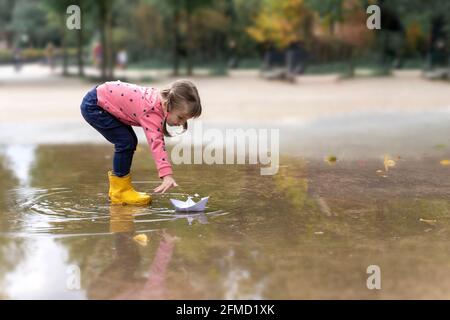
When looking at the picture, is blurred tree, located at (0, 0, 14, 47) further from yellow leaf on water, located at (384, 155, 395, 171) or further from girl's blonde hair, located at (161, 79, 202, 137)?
girl's blonde hair, located at (161, 79, 202, 137)

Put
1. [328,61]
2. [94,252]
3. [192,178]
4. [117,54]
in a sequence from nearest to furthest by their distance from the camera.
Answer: [94,252] < [192,178] < [328,61] < [117,54]

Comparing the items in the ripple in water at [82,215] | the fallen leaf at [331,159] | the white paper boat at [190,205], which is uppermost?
the white paper boat at [190,205]

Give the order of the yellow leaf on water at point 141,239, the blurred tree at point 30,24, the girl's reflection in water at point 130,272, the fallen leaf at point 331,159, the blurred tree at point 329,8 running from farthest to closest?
the blurred tree at point 30,24 → the blurred tree at point 329,8 → the fallen leaf at point 331,159 → the yellow leaf on water at point 141,239 → the girl's reflection in water at point 130,272

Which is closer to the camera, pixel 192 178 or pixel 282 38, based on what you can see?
pixel 192 178

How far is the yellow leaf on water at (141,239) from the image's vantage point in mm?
4614

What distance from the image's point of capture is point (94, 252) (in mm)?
4398

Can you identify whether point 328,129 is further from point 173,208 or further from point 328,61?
point 328,61

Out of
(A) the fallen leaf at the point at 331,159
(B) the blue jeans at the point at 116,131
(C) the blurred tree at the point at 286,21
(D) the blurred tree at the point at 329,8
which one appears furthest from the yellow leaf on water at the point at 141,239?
(C) the blurred tree at the point at 286,21

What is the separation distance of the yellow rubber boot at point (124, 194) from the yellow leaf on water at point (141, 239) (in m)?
1.12

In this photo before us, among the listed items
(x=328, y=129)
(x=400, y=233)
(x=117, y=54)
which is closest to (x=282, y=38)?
(x=117, y=54)

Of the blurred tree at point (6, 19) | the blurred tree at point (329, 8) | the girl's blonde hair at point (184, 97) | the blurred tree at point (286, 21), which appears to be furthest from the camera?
the blurred tree at point (6, 19)

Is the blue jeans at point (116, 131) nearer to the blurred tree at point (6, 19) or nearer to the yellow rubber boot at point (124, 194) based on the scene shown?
the yellow rubber boot at point (124, 194)

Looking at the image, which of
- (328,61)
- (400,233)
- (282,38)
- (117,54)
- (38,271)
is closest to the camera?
(38,271)
